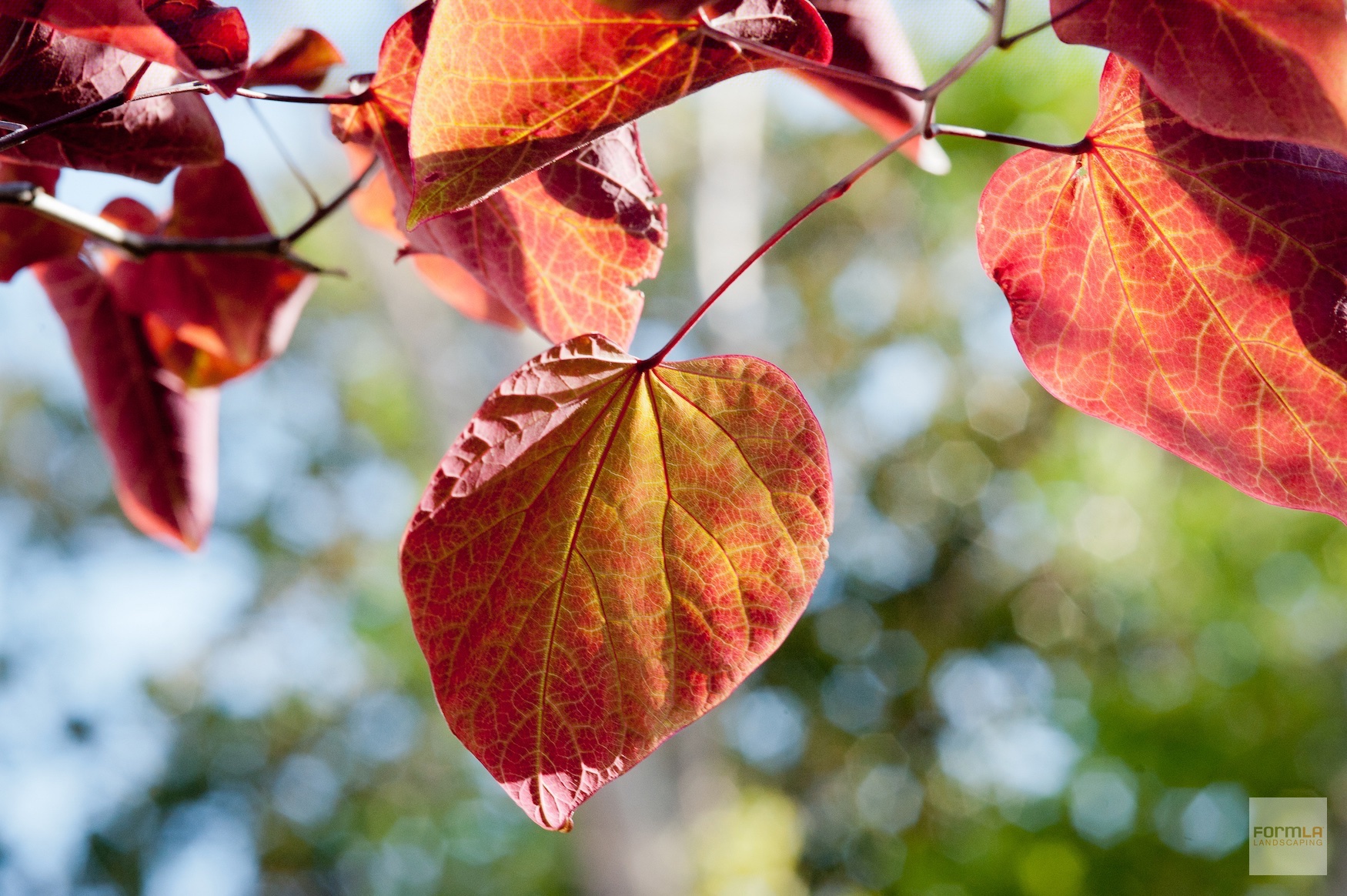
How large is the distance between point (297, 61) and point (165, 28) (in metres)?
0.08

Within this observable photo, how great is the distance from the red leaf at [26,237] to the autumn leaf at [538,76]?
222 mm

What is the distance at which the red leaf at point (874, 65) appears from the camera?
0.82ft

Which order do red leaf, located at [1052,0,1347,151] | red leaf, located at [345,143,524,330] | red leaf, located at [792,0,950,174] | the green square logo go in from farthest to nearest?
1. the green square logo
2. red leaf, located at [345,143,524,330]
3. red leaf, located at [792,0,950,174]
4. red leaf, located at [1052,0,1347,151]

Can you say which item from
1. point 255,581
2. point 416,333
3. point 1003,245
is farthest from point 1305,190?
point 255,581

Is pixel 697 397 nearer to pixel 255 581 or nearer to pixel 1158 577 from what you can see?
pixel 1158 577

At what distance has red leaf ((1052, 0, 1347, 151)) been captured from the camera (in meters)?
0.15

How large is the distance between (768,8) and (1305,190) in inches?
4.8

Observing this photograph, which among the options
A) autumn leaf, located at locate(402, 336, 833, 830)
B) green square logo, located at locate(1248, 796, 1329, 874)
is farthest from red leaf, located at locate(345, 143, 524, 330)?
green square logo, located at locate(1248, 796, 1329, 874)

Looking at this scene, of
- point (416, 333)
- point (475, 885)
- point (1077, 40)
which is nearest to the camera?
point (1077, 40)

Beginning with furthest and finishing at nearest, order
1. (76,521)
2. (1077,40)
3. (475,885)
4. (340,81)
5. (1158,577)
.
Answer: (76,521) < (475,885) < (1158,577) < (340,81) < (1077,40)

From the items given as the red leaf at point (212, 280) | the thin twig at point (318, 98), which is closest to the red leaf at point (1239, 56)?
the thin twig at point (318, 98)

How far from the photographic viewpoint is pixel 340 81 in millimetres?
284

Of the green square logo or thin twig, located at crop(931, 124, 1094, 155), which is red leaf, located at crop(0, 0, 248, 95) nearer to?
thin twig, located at crop(931, 124, 1094, 155)

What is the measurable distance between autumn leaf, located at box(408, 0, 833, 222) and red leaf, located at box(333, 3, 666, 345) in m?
0.06
